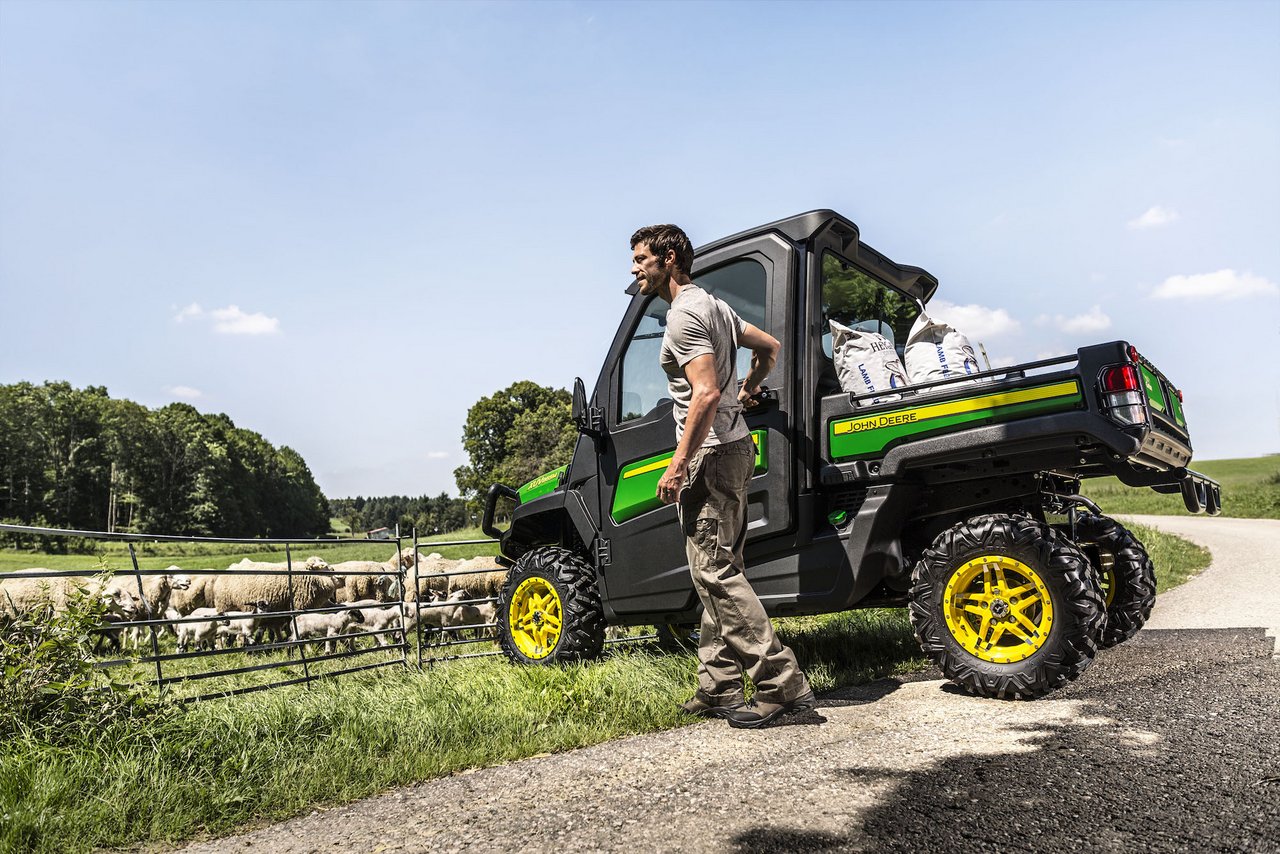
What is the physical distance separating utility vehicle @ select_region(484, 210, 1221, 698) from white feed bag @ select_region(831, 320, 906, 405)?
149 millimetres

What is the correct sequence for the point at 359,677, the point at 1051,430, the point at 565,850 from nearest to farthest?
the point at 565,850, the point at 1051,430, the point at 359,677

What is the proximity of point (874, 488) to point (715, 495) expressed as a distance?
3.56ft

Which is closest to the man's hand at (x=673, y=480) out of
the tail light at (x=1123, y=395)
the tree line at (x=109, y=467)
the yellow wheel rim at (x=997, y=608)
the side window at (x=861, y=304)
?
the yellow wheel rim at (x=997, y=608)

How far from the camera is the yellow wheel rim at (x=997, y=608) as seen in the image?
165 inches

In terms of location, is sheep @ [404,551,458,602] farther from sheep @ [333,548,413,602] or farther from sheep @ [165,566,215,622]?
sheep @ [165,566,215,622]

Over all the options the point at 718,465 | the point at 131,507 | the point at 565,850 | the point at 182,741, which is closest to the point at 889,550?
the point at 718,465

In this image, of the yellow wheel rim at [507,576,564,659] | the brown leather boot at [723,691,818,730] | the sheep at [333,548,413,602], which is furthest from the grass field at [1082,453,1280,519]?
the brown leather boot at [723,691,818,730]

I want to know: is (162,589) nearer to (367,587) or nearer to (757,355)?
(367,587)

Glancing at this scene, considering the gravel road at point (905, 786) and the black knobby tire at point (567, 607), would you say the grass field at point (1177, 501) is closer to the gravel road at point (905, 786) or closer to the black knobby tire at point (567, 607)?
the black knobby tire at point (567, 607)

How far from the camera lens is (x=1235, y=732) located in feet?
10.8

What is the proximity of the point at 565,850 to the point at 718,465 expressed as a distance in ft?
6.61

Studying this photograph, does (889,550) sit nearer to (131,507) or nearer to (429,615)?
(429,615)

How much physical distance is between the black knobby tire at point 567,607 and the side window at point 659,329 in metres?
1.14

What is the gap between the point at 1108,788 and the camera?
2758 mm
